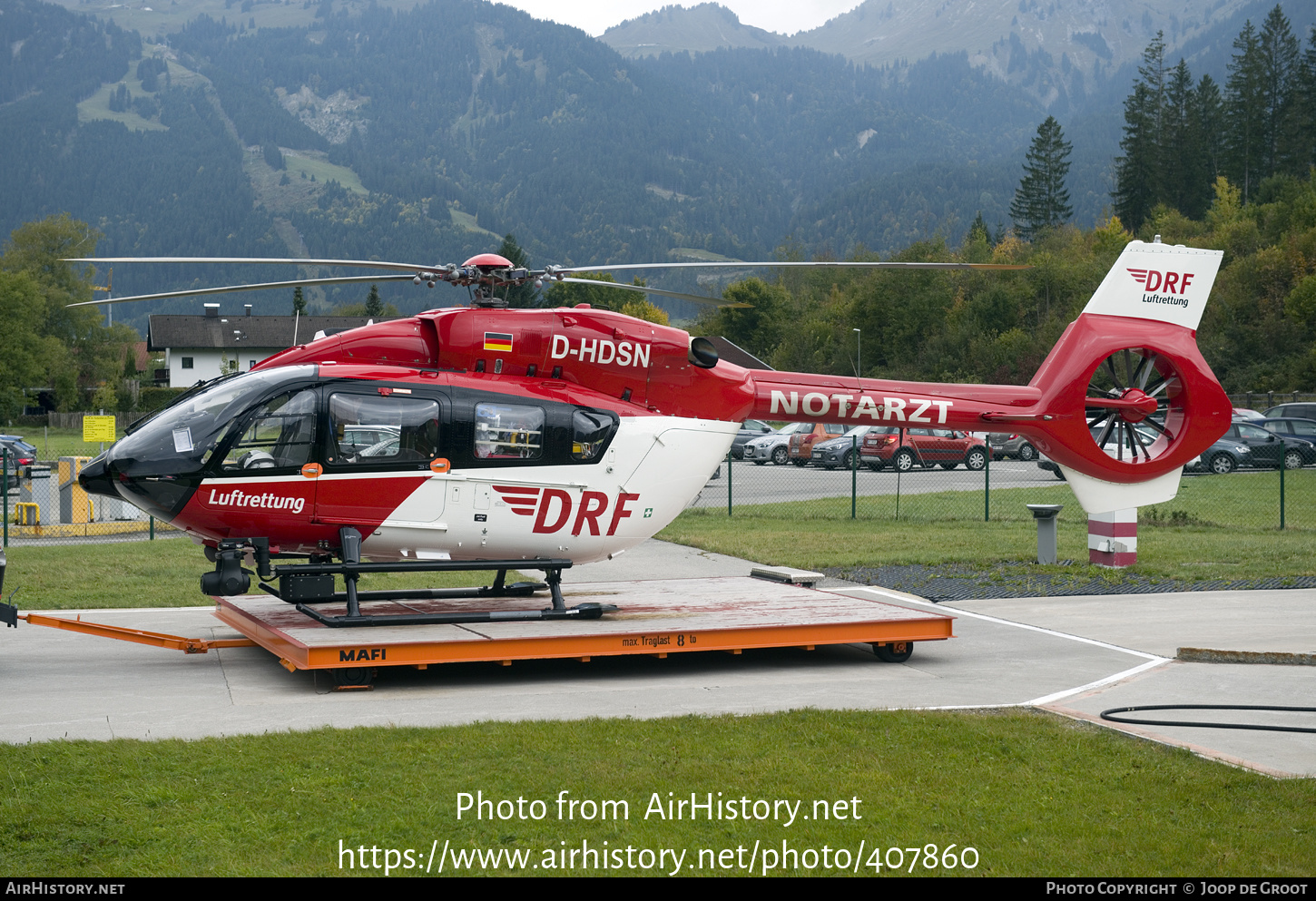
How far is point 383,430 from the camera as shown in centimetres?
1027

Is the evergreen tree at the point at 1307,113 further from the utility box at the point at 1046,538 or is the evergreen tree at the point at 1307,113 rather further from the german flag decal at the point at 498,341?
the german flag decal at the point at 498,341

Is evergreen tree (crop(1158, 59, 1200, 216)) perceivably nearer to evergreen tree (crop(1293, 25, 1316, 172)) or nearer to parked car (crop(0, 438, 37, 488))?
evergreen tree (crop(1293, 25, 1316, 172))

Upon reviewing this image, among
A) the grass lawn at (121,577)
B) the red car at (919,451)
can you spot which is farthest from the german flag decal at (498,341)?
the red car at (919,451)

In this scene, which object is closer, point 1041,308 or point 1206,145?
point 1041,308

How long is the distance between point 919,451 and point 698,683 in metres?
29.0

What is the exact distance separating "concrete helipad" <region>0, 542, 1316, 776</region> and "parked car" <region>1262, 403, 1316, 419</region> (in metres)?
32.6

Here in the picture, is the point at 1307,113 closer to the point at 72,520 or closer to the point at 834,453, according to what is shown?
the point at 834,453

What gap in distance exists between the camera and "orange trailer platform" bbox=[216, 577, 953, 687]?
30.8ft

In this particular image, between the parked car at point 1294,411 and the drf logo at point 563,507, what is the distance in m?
35.8

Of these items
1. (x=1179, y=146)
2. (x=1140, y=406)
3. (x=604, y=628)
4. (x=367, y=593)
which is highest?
(x=1179, y=146)

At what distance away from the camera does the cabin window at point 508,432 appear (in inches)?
416

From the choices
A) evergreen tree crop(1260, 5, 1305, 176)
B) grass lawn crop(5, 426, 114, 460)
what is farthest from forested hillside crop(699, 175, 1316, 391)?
grass lawn crop(5, 426, 114, 460)

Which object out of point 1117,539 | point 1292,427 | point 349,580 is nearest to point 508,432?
point 349,580

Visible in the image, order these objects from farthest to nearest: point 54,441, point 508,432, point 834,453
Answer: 1. point 54,441
2. point 834,453
3. point 508,432
